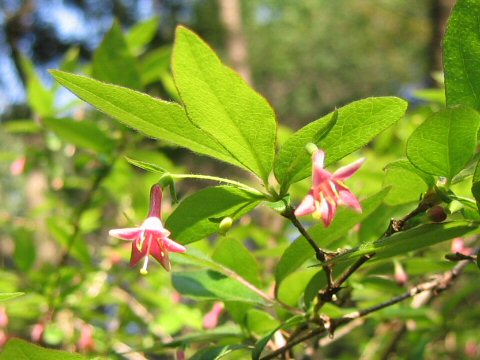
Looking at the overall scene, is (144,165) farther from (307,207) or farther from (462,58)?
(462,58)

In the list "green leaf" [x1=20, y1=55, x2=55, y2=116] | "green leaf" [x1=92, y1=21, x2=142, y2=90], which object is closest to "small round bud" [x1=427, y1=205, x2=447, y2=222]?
"green leaf" [x1=92, y1=21, x2=142, y2=90]

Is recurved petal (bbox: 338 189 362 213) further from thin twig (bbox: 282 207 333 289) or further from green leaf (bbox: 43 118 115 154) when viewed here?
green leaf (bbox: 43 118 115 154)

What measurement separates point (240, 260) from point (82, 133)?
1.71 feet

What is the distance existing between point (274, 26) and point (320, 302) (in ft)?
47.3

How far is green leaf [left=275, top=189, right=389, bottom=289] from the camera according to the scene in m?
0.63

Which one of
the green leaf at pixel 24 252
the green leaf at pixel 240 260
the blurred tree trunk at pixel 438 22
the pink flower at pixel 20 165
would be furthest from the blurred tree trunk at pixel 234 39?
the green leaf at pixel 240 260

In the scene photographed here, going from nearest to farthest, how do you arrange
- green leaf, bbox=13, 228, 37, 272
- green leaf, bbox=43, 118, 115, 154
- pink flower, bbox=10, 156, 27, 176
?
green leaf, bbox=43, 118, 115, 154, green leaf, bbox=13, 228, 37, 272, pink flower, bbox=10, 156, 27, 176

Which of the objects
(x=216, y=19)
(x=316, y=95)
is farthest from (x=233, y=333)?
(x=316, y=95)

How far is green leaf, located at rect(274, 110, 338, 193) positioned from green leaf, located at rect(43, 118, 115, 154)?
0.67 m

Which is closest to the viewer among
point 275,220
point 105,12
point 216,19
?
point 275,220

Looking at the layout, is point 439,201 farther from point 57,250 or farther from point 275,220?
point 57,250

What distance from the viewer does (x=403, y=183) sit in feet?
2.01

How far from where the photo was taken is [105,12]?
934 cm

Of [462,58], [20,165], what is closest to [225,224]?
[462,58]
